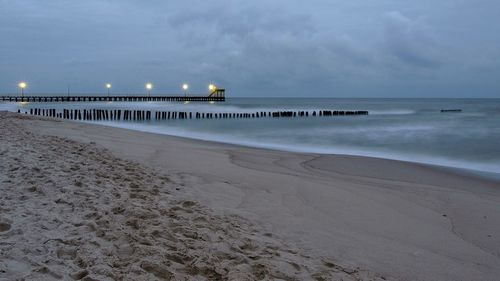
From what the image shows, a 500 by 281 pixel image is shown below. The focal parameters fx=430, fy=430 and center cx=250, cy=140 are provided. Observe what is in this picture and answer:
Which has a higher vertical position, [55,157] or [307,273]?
[55,157]

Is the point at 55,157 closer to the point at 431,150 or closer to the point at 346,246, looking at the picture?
the point at 346,246

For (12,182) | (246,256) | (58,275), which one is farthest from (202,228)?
(12,182)

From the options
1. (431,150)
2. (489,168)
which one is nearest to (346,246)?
(489,168)

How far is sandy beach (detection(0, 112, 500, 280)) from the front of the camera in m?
3.24

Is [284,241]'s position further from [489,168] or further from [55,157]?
[489,168]

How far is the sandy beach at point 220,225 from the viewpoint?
128 inches

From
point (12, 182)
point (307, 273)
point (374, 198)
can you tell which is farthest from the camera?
point (374, 198)

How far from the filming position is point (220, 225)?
14.6 ft

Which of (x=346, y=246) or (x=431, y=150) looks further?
(x=431, y=150)

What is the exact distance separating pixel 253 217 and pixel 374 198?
2.62m

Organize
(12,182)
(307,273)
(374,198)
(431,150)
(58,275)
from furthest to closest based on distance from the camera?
(431,150), (374,198), (12,182), (307,273), (58,275)

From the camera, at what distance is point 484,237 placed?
513 centimetres

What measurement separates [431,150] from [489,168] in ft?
16.2

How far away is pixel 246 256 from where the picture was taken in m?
3.64
